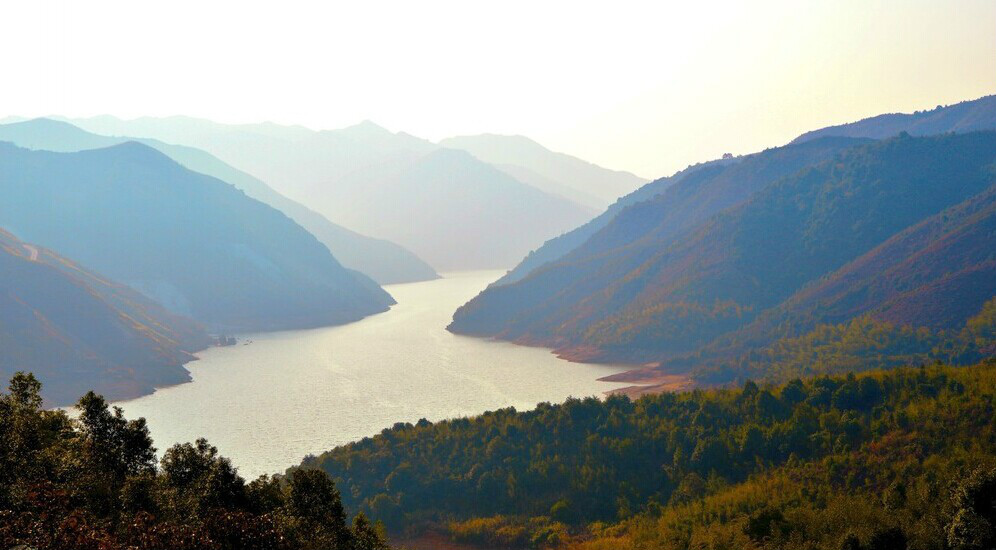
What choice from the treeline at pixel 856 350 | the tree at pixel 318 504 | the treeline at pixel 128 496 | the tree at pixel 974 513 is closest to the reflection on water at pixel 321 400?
the treeline at pixel 856 350

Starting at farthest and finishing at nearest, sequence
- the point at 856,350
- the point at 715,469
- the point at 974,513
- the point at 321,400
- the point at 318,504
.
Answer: the point at 321,400 → the point at 856,350 → the point at 715,469 → the point at 974,513 → the point at 318,504


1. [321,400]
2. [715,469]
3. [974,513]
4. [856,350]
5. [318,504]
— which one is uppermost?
[318,504]

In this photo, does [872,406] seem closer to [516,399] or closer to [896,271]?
[516,399]

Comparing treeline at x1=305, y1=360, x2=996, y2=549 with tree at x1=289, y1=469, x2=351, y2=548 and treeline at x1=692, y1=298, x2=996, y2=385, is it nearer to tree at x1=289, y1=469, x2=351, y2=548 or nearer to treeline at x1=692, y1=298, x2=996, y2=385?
tree at x1=289, y1=469, x2=351, y2=548

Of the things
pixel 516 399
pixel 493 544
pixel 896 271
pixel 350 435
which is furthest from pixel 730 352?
pixel 493 544

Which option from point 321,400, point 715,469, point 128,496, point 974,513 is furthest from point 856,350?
point 128,496

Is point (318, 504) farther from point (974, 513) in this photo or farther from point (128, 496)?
point (974, 513)
